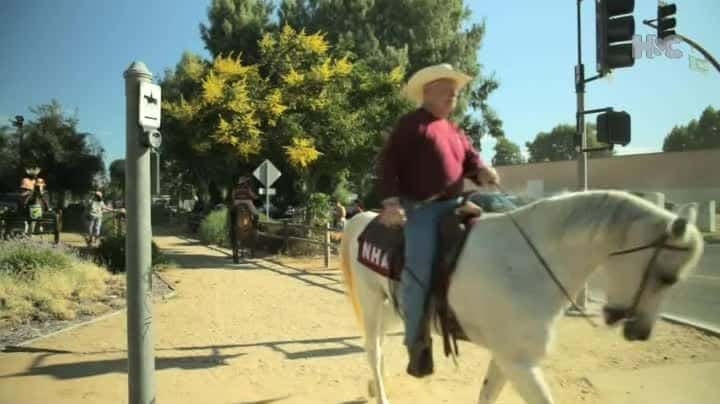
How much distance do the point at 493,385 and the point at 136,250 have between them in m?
2.68

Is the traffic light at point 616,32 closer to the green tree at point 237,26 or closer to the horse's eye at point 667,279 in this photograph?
the horse's eye at point 667,279

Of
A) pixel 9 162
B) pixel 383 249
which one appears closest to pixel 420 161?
pixel 383 249

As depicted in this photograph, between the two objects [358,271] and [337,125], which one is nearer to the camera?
[358,271]

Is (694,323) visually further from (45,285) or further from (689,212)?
(45,285)

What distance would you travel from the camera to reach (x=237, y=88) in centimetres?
1566

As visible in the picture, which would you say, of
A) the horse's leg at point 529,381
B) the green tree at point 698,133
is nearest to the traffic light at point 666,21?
the horse's leg at point 529,381

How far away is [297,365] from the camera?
17.7 ft

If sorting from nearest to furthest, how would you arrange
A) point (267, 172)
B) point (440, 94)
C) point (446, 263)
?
1. point (446, 263)
2. point (440, 94)
3. point (267, 172)

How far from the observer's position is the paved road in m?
7.29

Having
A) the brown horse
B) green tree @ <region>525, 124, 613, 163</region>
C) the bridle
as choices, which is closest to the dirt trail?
the bridle

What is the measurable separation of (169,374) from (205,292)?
4443mm

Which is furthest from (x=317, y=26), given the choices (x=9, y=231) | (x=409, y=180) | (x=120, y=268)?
(x=409, y=180)

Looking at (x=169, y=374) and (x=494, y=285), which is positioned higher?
(x=494, y=285)

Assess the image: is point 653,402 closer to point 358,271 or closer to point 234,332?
point 358,271
